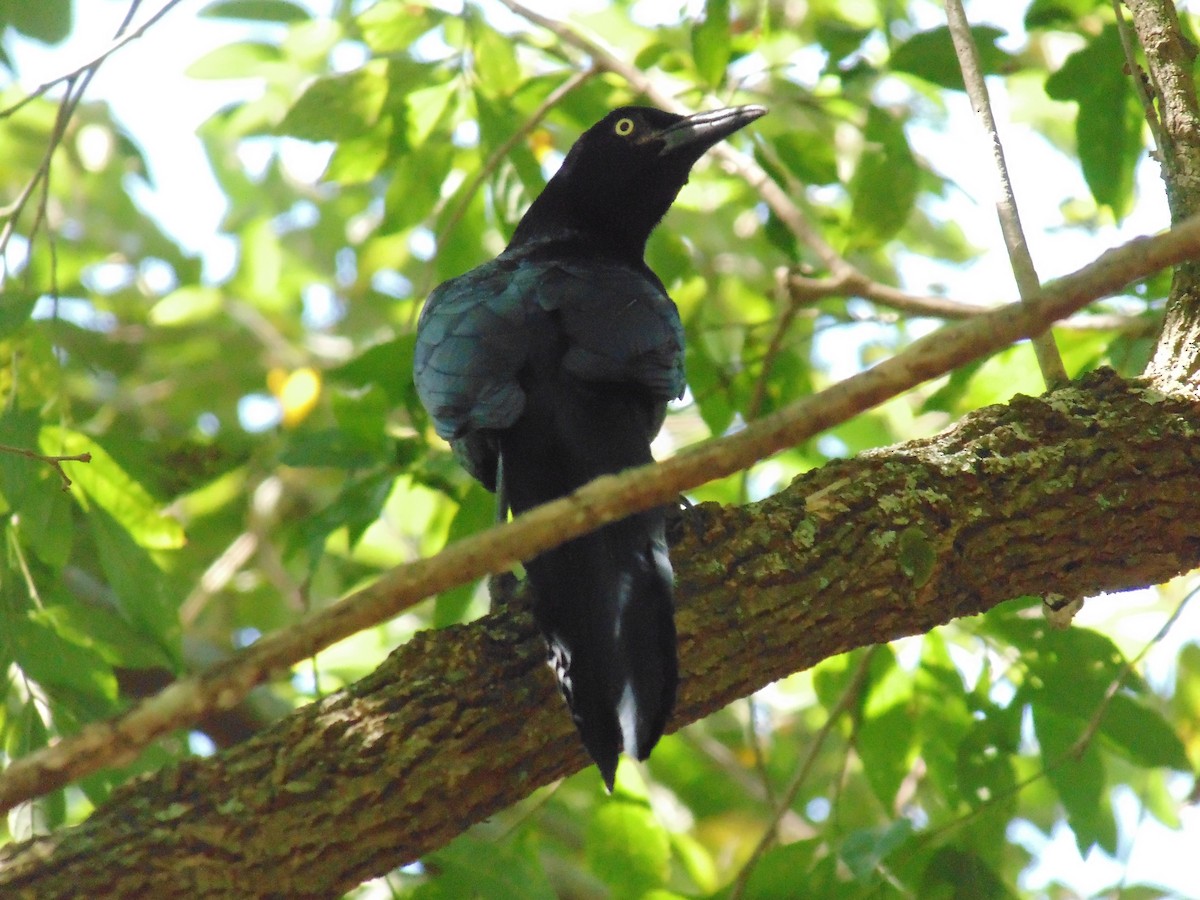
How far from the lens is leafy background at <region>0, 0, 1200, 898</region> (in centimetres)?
337

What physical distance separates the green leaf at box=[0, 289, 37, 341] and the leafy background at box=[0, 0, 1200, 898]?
1cm

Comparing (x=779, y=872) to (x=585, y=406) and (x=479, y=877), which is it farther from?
(x=585, y=406)

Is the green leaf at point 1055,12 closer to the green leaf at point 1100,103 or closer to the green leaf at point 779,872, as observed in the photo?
the green leaf at point 1100,103

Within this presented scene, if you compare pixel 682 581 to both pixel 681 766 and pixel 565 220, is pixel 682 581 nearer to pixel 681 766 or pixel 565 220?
pixel 565 220

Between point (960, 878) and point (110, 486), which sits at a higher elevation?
point (110, 486)

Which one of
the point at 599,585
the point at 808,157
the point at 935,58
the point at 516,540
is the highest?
the point at 808,157

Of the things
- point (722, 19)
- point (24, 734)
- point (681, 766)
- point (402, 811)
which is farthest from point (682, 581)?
point (681, 766)

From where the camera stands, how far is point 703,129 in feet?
14.5

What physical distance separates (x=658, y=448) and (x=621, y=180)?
9.05ft

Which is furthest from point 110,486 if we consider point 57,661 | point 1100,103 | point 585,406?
point 1100,103

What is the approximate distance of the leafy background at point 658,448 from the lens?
11.1 feet

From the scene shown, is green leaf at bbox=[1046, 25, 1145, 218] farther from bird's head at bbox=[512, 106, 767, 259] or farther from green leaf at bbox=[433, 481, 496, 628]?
green leaf at bbox=[433, 481, 496, 628]

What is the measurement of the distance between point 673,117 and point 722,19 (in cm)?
45

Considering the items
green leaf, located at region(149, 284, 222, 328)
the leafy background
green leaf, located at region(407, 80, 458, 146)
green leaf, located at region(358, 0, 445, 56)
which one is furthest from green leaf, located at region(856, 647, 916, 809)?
green leaf, located at region(149, 284, 222, 328)
